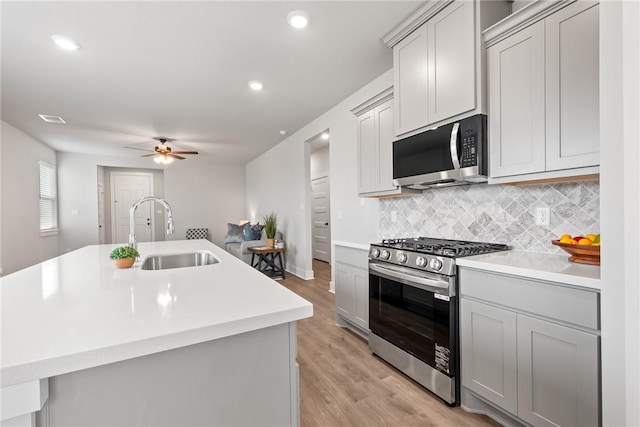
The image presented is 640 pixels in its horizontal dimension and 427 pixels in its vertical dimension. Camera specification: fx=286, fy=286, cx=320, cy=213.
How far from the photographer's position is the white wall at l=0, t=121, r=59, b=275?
4297mm

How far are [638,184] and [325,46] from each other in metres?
2.40

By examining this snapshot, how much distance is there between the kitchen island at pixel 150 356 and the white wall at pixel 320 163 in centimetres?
577

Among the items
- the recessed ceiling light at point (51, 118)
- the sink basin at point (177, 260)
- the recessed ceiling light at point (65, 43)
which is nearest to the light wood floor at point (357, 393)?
the sink basin at point (177, 260)

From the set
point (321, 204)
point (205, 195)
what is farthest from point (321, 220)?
point (205, 195)

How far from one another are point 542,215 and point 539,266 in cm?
56

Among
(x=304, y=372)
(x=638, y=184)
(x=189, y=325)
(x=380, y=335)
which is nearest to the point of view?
(x=189, y=325)

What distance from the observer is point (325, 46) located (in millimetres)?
2588

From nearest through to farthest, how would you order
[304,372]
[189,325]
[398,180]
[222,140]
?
[189,325], [304,372], [398,180], [222,140]

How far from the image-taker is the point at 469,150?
5.97ft

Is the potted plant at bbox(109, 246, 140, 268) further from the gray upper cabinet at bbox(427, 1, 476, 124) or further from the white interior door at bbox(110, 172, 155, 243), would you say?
the white interior door at bbox(110, 172, 155, 243)

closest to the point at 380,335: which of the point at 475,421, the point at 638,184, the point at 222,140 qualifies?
the point at 475,421

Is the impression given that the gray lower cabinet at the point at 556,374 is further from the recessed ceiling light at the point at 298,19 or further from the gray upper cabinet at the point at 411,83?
the recessed ceiling light at the point at 298,19

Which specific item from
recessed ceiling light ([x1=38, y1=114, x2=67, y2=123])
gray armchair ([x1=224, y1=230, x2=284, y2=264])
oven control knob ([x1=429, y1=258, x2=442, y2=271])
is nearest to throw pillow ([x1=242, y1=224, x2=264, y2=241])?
gray armchair ([x1=224, y1=230, x2=284, y2=264])

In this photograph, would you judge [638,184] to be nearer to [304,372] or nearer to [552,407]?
A: [552,407]
